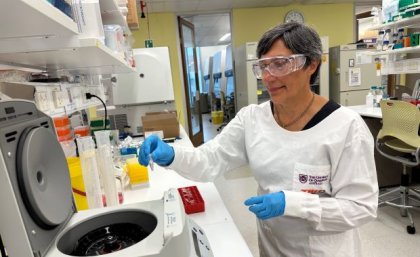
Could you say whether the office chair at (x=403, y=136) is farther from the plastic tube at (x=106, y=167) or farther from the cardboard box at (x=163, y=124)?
the plastic tube at (x=106, y=167)

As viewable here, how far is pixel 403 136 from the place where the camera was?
2.30m

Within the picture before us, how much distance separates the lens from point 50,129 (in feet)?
2.30

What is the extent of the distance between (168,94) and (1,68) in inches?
80.0

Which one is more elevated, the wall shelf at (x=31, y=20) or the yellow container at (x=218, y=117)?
the wall shelf at (x=31, y=20)

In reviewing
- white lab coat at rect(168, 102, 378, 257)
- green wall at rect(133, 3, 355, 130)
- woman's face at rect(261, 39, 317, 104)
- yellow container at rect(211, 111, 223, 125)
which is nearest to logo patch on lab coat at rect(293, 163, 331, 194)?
white lab coat at rect(168, 102, 378, 257)

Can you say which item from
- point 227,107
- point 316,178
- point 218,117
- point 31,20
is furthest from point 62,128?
point 218,117

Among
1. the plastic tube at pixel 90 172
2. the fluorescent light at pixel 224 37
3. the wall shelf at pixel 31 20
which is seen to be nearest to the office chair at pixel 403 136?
the plastic tube at pixel 90 172

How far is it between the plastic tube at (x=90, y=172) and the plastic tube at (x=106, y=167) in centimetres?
4

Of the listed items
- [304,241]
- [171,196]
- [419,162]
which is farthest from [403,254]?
[171,196]

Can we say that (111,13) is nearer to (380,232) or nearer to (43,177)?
(43,177)

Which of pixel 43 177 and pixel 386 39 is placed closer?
pixel 43 177

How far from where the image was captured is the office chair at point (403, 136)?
2211mm

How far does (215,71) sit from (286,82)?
342 inches

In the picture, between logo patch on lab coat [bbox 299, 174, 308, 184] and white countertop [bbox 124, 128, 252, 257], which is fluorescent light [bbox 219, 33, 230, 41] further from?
logo patch on lab coat [bbox 299, 174, 308, 184]
